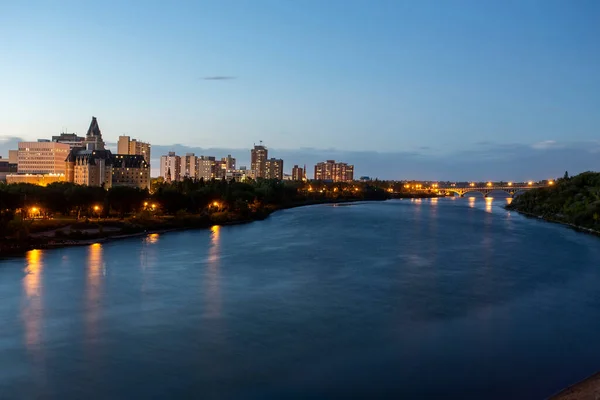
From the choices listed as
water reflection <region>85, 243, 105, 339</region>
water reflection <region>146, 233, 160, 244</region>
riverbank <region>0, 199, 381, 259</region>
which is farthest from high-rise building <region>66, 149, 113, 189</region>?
water reflection <region>85, 243, 105, 339</region>

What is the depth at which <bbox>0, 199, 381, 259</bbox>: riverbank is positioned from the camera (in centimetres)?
1971

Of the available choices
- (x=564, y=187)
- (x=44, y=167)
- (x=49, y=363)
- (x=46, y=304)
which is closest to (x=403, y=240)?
(x=46, y=304)

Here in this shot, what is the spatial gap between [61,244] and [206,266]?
741 centimetres

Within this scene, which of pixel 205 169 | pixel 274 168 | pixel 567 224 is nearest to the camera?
pixel 567 224

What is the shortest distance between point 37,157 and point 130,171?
16.9 m

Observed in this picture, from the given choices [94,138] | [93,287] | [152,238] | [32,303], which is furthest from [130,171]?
[32,303]

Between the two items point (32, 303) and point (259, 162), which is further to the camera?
point (259, 162)

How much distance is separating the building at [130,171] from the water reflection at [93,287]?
38.1 m

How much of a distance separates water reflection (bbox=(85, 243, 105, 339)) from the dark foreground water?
0.06 m

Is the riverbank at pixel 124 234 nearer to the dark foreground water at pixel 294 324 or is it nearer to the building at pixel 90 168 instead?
the dark foreground water at pixel 294 324

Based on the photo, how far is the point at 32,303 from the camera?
39.4ft

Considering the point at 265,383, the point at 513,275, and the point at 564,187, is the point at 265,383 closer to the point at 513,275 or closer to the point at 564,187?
the point at 513,275

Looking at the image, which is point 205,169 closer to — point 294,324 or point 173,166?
point 173,166

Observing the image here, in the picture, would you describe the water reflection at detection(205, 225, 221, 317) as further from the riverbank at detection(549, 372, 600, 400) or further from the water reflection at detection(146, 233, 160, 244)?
the riverbank at detection(549, 372, 600, 400)
